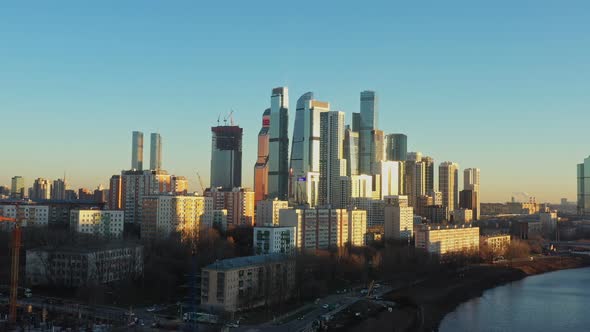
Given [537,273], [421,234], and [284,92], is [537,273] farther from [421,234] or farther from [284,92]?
[284,92]

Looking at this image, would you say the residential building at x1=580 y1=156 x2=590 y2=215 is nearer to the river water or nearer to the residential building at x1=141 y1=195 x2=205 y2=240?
the river water

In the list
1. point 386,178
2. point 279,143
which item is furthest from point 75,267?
point 386,178

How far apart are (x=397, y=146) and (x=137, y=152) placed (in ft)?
128

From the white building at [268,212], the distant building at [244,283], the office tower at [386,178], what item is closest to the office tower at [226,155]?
the office tower at [386,178]

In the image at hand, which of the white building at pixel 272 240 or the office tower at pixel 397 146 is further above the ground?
the office tower at pixel 397 146

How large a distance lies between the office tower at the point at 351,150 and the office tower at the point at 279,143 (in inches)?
302

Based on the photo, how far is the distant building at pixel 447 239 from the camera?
3253cm

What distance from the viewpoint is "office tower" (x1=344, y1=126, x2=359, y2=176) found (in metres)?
75.0

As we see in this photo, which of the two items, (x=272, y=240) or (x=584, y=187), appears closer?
(x=272, y=240)

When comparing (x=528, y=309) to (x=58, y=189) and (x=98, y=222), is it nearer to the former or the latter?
(x=98, y=222)

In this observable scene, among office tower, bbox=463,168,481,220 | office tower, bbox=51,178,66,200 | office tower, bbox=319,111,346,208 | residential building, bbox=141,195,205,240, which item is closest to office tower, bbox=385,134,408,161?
office tower, bbox=463,168,481,220

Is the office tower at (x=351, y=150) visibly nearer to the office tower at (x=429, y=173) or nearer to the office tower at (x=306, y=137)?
the office tower at (x=306, y=137)

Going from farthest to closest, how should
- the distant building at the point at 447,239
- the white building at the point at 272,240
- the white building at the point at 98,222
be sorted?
1. the distant building at the point at 447,239
2. the white building at the point at 98,222
3. the white building at the point at 272,240

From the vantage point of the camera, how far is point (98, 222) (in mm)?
29625
